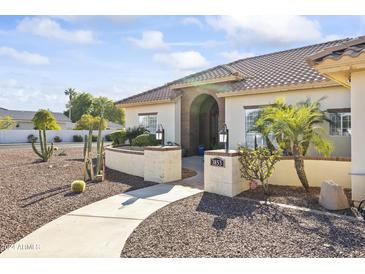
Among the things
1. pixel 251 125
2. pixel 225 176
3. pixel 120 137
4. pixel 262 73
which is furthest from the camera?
pixel 120 137

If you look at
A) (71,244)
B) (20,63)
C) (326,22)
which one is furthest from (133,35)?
(71,244)

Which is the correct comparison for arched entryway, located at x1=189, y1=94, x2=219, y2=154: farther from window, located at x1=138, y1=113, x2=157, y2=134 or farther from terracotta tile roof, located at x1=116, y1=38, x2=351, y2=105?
window, located at x1=138, y1=113, x2=157, y2=134

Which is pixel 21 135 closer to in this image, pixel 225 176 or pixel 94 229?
pixel 225 176

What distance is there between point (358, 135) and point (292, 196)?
97.9 inches

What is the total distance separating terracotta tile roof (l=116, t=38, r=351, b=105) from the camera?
556 inches

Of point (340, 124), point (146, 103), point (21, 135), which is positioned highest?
point (146, 103)

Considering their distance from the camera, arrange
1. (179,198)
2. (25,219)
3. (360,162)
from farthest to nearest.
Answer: (179,198), (360,162), (25,219)

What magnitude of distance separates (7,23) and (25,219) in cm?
493

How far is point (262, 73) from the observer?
54.8ft

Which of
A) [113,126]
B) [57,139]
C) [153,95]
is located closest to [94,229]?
[153,95]

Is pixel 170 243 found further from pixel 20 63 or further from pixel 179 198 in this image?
pixel 20 63

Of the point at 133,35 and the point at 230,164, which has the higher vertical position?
the point at 133,35
